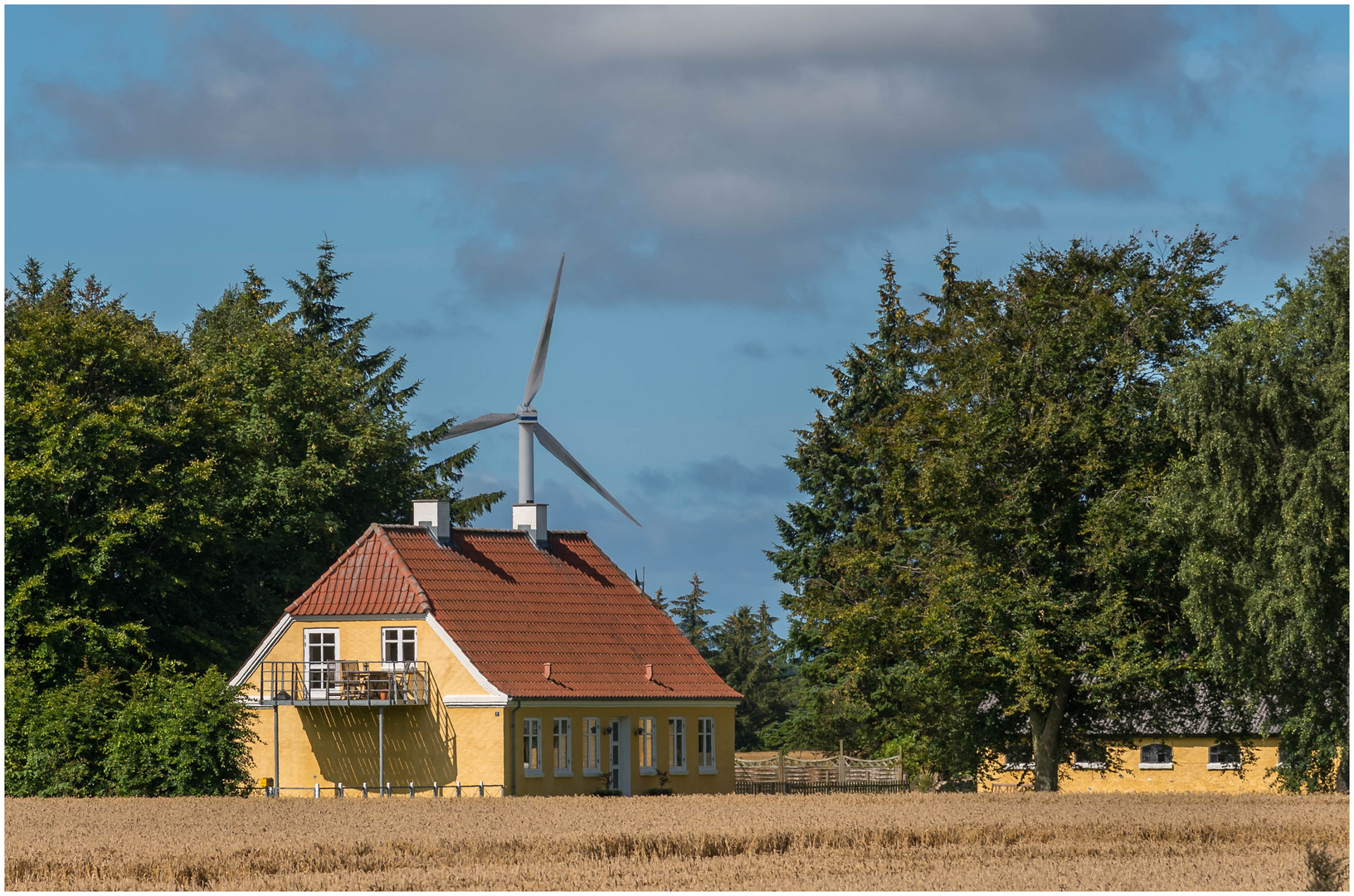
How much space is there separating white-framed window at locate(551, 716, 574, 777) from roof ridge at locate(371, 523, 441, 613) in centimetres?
484

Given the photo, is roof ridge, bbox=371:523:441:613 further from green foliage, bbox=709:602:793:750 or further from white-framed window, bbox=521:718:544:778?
green foliage, bbox=709:602:793:750

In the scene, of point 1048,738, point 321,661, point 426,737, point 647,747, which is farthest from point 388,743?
point 1048,738

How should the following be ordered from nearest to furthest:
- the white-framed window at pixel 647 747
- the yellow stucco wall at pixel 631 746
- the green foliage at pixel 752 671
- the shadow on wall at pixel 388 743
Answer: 1. the yellow stucco wall at pixel 631 746
2. the shadow on wall at pixel 388 743
3. the white-framed window at pixel 647 747
4. the green foliage at pixel 752 671

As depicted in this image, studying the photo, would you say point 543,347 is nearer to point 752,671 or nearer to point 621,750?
point 621,750

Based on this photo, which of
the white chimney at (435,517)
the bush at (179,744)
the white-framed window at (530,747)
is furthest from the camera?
the white chimney at (435,517)

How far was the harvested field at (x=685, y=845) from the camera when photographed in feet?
90.2

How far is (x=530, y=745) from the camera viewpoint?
5447cm

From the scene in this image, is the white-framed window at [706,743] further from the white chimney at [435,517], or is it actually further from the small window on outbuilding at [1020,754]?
the white chimney at [435,517]

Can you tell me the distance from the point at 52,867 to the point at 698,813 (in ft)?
44.4

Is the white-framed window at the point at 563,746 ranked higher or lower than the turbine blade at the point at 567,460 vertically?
lower

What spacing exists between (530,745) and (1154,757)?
25657mm

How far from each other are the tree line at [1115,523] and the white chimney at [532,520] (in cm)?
931

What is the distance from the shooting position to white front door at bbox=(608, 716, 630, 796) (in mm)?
56531

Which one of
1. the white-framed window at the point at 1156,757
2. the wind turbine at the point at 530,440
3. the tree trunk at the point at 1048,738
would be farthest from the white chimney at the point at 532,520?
the white-framed window at the point at 1156,757
